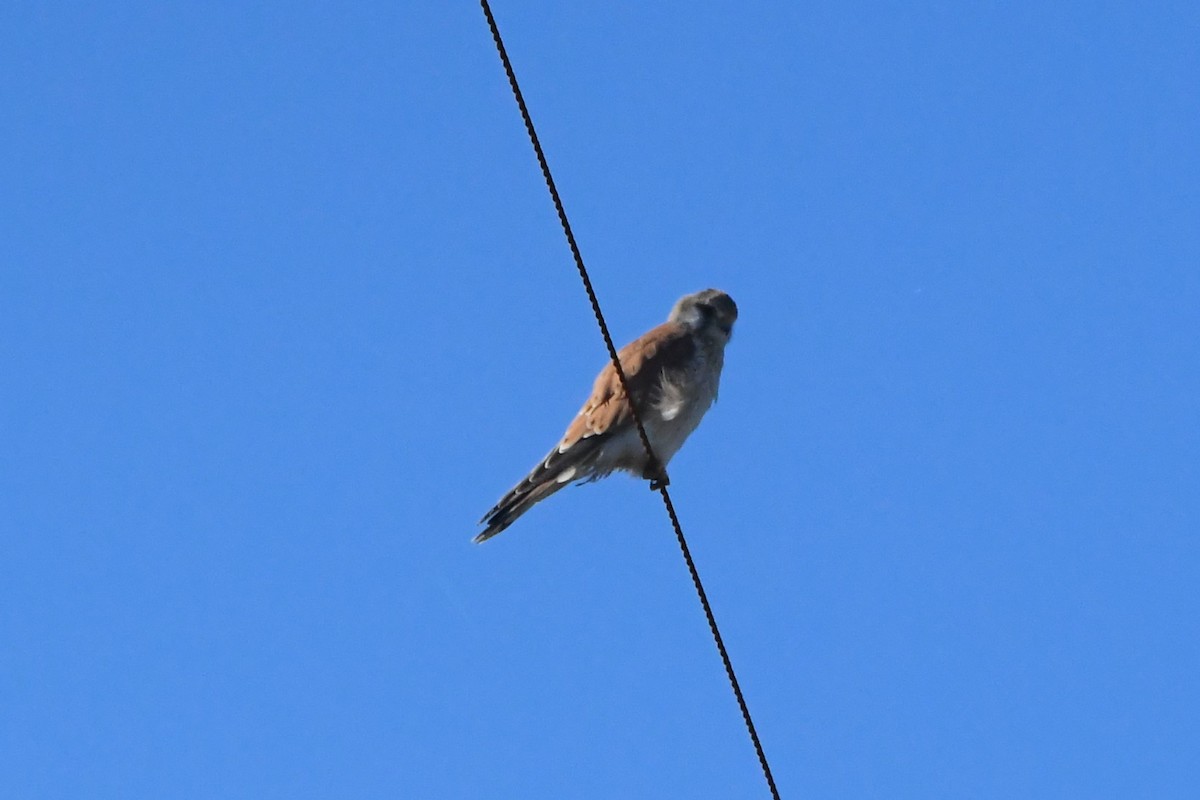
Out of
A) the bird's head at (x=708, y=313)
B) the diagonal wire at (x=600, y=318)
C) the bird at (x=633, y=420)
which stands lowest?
the diagonal wire at (x=600, y=318)

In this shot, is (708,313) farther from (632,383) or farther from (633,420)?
(633,420)

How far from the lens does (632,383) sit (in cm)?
630

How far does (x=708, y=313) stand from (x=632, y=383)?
0.83 m

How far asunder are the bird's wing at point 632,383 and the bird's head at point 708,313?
0.39 feet

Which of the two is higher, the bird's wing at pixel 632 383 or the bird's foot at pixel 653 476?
the bird's wing at pixel 632 383

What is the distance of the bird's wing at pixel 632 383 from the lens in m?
6.19

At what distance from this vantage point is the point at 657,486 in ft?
20.3

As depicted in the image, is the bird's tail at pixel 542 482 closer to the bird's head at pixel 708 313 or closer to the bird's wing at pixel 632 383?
the bird's wing at pixel 632 383

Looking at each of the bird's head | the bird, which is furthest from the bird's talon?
the bird's head

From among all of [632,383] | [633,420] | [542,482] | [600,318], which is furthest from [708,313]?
[600,318]

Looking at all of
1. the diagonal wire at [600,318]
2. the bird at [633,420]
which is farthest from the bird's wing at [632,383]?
the diagonal wire at [600,318]

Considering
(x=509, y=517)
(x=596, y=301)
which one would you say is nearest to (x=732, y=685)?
(x=596, y=301)

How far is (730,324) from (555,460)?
1.32 metres

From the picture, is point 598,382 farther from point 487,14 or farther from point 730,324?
point 487,14
